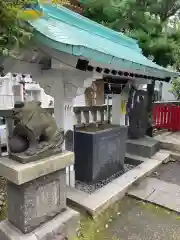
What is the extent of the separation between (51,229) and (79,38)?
2.75 metres

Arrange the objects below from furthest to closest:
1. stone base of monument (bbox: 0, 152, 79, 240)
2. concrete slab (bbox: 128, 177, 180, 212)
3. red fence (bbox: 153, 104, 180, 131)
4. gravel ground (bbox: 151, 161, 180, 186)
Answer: red fence (bbox: 153, 104, 180, 131) → gravel ground (bbox: 151, 161, 180, 186) → concrete slab (bbox: 128, 177, 180, 212) → stone base of monument (bbox: 0, 152, 79, 240)

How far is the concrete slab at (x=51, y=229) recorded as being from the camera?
8.78 feet

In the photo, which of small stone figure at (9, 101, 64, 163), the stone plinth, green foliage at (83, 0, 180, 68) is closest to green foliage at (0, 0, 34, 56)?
small stone figure at (9, 101, 64, 163)

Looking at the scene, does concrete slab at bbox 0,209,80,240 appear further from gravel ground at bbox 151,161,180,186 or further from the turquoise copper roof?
gravel ground at bbox 151,161,180,186

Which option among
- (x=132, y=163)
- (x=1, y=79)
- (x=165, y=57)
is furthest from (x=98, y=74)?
(x=1, y=79)

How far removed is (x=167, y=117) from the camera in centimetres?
916

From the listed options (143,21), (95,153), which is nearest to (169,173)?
(95,153)

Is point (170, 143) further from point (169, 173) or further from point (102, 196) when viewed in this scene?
point (102, 196)

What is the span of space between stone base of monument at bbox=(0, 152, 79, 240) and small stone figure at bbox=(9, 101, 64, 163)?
10 cm

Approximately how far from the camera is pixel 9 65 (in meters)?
3.47

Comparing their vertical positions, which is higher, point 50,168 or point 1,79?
point 1,79

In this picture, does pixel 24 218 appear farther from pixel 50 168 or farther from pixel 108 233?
pixel 108 233

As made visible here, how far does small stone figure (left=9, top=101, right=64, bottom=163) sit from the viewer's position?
2.71 m

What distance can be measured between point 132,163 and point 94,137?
7.55 ft
